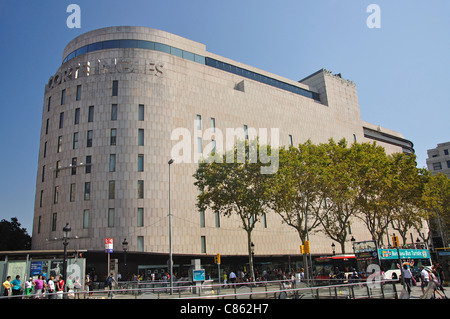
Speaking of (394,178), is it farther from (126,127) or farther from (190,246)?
(126,127)

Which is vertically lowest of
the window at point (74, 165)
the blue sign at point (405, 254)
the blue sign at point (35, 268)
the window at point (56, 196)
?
the blue sign at point (405, 254)

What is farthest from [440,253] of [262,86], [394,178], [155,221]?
[262,86]

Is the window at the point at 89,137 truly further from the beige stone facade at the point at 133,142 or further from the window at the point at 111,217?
the window at the point at 111,217

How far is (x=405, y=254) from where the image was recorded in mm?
33875

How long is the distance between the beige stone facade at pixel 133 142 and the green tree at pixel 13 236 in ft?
52.9

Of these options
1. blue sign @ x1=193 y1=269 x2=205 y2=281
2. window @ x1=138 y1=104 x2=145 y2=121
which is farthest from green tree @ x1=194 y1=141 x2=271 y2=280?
window @ x1=138 y1=104 x2=145 y2=121

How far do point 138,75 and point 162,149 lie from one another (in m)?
11.5

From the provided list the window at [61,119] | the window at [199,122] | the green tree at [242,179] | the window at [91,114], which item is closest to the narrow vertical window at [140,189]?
the window at [91,114]

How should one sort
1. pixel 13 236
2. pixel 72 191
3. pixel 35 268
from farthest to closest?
1. pixel 13 236
2. pixel 72 191
3. pixel 35 268

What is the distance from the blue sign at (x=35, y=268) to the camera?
27.7 metres

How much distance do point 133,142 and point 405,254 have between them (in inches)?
1396

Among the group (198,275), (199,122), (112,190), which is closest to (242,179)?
(198,275)

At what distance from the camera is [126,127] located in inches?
1853

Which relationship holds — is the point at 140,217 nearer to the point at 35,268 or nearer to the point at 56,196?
the point at 56,196
